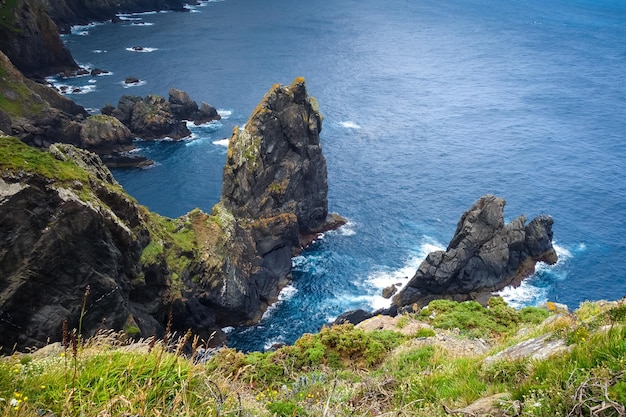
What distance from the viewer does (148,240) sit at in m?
43.6

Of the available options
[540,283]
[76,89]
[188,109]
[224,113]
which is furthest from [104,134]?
[540,283]

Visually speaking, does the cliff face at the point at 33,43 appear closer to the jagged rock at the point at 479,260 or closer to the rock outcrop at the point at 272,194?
the rock outcrop at the point at 272,194

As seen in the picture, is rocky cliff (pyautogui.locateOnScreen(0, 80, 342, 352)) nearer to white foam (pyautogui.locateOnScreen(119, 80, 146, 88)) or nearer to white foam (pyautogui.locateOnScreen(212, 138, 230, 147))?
white foam (pyautogui.locateOnScreen(212, 138, 230, 147))

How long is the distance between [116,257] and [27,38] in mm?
100693

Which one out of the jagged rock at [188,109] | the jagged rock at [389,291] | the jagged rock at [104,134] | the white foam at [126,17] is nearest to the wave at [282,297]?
the jagged rock at [389,291]

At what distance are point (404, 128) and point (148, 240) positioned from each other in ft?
245

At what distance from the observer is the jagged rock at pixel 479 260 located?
2386 inches

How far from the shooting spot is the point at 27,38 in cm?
11206

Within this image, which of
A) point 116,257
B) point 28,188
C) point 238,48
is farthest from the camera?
point 238,48

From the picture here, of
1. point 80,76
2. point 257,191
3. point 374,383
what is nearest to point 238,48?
point 80,76

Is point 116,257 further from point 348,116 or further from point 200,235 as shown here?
point 348,116

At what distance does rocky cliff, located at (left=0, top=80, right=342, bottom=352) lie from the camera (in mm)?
28109

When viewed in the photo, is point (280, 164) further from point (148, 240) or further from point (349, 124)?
point (349, 124)

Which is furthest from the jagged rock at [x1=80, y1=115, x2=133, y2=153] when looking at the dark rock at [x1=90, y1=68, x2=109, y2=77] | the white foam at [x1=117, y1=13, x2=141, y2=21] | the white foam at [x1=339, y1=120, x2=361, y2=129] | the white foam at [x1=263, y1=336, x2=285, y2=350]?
the white foam at [x1=117, y1=13, x2=141, y2=21]
